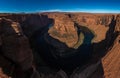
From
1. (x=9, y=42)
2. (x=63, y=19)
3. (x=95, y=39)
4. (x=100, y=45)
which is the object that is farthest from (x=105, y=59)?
(x=63, y=19)

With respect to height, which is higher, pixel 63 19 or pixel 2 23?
pixel 2 23

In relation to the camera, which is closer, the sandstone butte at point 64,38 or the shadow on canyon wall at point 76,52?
the sandstone butte at point 64,38

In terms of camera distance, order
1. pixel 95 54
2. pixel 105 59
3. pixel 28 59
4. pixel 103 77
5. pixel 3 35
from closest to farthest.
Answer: pixel 3 35
pixel 28 59
pixel 103 77
pixel 105 59
pixel 95 54

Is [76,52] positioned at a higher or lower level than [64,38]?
higher

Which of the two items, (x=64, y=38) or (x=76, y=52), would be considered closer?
(x=76, y=52)

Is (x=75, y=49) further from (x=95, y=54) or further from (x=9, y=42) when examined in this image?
(x=9, y=42)

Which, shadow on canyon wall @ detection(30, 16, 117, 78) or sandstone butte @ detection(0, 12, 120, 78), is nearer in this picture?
sandstone butte @ detection(0, 12, 120, 78)

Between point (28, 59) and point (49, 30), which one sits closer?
point (28, 59)

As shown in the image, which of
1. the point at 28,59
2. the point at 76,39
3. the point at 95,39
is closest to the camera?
the point at 28,59
